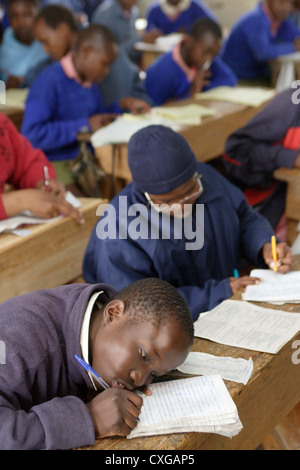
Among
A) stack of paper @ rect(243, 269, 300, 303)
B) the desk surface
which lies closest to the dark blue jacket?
stack of paper @ rect(243, 269, 300, 303)

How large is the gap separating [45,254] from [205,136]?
153 cm

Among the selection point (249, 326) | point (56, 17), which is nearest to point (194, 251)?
point (249, 326)

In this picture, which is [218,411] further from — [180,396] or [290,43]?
[290,43]

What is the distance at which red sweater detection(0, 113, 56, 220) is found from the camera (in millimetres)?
2213

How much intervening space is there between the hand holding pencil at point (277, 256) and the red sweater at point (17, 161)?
1103 mm

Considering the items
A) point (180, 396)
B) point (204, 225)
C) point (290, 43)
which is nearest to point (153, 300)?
point (180, 396)

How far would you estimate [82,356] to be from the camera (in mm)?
1163

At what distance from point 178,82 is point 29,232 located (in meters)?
2.38

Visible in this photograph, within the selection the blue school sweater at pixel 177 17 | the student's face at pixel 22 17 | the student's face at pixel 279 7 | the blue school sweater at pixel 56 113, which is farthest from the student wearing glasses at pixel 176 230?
the blue school sweater at pixel 177 17

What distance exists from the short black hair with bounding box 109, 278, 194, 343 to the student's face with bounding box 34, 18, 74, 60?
3.12m

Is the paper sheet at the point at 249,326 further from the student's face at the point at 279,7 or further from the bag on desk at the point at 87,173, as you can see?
the student's face at the point at 279,7

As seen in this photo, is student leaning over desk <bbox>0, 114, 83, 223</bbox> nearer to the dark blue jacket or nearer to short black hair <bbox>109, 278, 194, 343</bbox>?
the dark blue jacket

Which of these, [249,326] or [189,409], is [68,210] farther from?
[189,409]

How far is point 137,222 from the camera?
183cm
